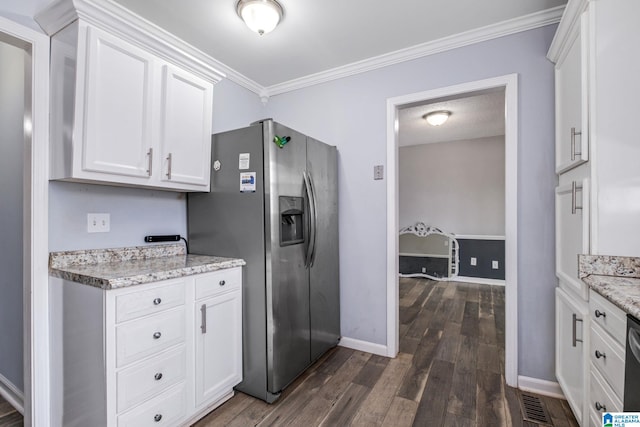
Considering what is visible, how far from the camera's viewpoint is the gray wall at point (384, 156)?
1963mm

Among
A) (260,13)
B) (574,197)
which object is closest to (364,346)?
(574,197)

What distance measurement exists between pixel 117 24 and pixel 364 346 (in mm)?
2775

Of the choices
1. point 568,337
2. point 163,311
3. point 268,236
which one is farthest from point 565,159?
point 163,311

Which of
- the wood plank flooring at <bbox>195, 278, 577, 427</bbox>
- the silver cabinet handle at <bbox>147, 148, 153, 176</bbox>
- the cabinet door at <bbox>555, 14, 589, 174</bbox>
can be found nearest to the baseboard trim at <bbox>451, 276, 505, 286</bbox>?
the wood plank flooring at <bbox>195, 278, 577, 427</bbox>

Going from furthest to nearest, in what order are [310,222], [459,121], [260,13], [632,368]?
[459,121] < [310,222] < [260,13] < [632,368]

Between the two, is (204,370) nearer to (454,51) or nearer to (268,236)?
(268,236)

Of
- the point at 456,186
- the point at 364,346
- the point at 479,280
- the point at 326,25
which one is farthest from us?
the point at 456,186

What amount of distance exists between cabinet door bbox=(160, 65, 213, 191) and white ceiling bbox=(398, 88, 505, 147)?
204cm

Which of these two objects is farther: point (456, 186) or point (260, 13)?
point (456, 186)

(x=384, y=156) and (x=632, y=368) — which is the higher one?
(x=384, y=156)

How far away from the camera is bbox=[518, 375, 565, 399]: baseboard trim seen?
1.91 metres

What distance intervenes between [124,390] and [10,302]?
4.00 feet

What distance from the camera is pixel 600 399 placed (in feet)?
3.91

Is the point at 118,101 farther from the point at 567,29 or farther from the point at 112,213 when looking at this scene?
the point at 567,29
